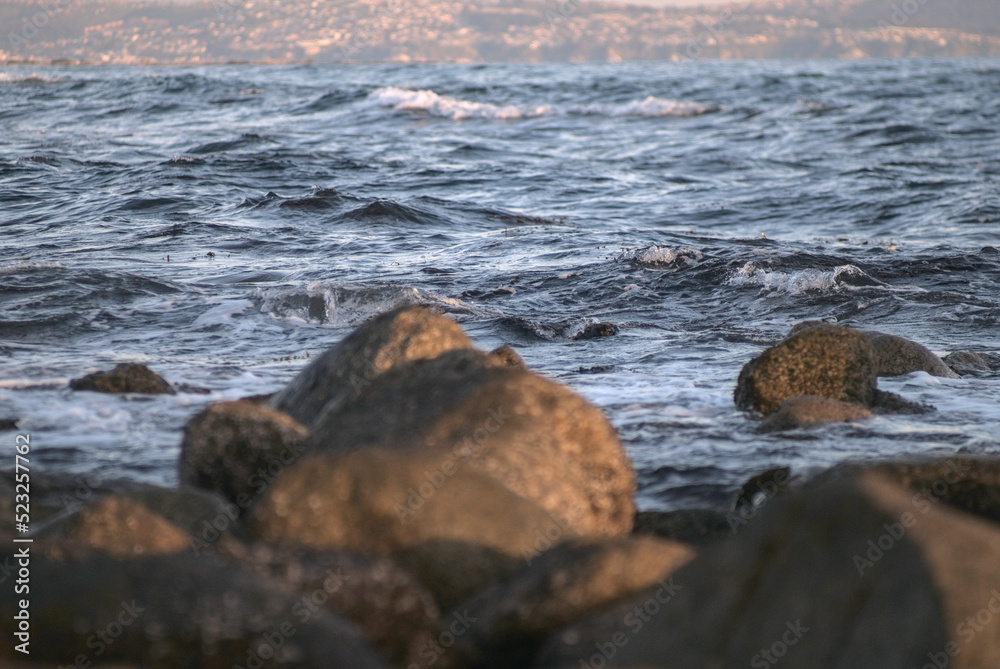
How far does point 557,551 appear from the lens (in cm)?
234

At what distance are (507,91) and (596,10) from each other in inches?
4228

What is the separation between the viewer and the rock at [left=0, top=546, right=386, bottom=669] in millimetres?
1887

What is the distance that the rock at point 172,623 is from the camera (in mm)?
1887

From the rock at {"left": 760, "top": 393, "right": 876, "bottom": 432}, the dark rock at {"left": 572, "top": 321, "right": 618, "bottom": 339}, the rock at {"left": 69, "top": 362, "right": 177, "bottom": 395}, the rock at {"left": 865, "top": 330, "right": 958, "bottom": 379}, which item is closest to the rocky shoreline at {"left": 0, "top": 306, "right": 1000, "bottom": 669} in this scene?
the rock at {"left": 760, "top": 393, "right": 876, "bottom": 432}

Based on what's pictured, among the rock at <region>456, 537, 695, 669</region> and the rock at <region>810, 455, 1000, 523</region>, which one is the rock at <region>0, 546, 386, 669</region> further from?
the rock at <region>810, 455, 1000, 523</region>

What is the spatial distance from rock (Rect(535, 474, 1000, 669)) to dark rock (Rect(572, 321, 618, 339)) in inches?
187

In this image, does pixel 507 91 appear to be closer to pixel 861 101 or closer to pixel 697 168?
pixel 861 101

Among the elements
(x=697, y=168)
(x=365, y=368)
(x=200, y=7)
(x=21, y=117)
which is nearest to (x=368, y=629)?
(x=365, y=368)

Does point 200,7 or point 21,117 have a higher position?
point 200,7

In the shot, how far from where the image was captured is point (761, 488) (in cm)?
367

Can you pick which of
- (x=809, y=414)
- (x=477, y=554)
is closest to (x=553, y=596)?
(x=477, y=554)

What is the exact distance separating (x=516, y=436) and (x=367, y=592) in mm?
844

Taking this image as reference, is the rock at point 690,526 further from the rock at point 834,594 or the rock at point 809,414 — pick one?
the rock at point 809,414

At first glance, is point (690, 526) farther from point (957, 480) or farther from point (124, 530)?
point (124, 530)
